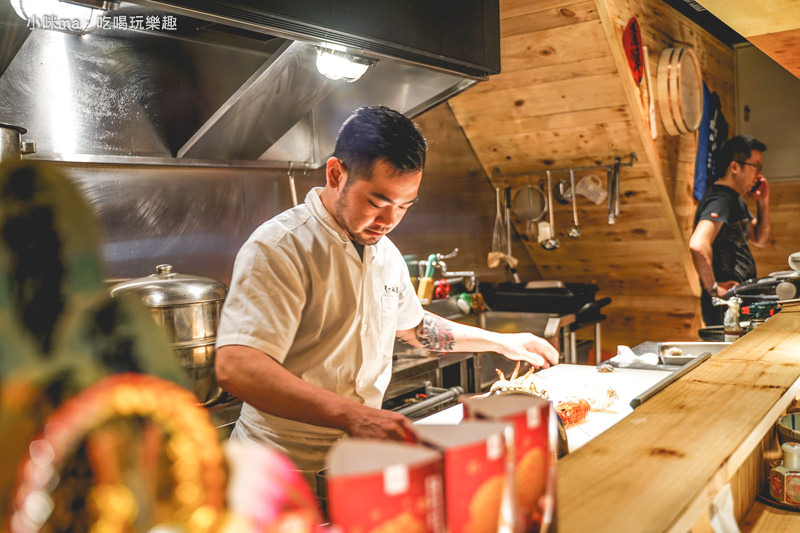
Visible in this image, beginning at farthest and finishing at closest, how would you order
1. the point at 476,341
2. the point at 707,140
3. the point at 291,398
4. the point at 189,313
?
the point at 707,140 → the point at 189,313 → the point at 476,341 → the point at 291,398

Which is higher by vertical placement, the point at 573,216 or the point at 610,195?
the point at 610,195

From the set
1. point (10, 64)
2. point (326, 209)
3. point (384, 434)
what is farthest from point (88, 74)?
point (384, 434)

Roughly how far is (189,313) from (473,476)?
193 centimetres

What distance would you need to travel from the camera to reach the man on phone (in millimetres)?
4371

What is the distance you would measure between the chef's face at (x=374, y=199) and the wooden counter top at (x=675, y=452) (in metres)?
0.80

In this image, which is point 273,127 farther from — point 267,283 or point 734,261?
point 734,261

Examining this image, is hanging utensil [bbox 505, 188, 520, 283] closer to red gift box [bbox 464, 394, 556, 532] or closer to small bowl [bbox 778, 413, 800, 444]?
small bowl [bbox 778, 413, 800, 444]

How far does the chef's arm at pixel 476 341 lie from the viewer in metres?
2.07

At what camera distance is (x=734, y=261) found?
4.54 metres

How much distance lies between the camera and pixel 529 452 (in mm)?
691

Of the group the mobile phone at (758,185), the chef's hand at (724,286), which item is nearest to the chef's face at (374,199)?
the chef's hand at (724,286)

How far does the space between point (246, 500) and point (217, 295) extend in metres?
1.94

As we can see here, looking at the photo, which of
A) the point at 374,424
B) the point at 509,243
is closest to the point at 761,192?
the point at 509,243

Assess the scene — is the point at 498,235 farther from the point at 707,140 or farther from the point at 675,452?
the point at 675,452
